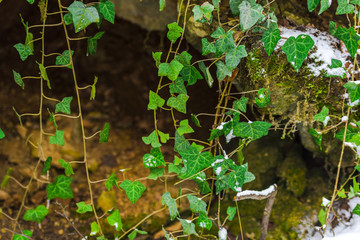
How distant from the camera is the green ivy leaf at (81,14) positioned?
884 mm

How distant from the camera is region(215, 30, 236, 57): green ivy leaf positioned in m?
0.92

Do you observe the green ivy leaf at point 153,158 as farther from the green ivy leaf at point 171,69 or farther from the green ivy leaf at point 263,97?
the green ivy leaf at point 263,97

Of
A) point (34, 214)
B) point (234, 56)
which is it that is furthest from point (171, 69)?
point (34, 214)

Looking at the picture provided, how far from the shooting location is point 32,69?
1732 millimetres

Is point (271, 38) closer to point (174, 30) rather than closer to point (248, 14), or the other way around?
point (248, 14)

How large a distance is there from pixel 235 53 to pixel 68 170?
2.07 feet

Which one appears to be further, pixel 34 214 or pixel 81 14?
A: pixel 34 214

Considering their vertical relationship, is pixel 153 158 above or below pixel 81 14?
below

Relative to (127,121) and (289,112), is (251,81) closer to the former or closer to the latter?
(289,112)

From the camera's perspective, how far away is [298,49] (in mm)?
877

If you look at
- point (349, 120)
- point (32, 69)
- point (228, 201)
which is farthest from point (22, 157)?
point (349, 120)

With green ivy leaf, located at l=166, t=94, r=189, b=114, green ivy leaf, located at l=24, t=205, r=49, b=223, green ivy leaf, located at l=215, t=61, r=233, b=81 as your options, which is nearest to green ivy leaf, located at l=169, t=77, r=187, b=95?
green ivy leaf, located at l=166, t=94, r=189, b=114

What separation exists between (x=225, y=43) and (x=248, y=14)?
0.32ft

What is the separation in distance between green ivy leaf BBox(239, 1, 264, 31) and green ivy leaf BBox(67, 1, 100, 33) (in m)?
0.40
